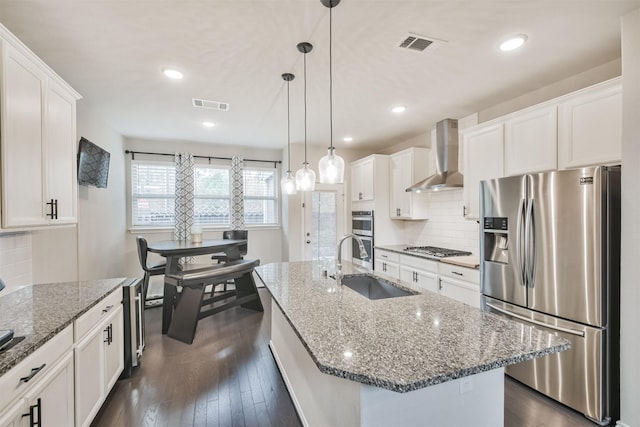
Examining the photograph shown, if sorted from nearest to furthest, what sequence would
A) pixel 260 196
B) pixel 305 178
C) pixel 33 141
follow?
pixel 33 141, pixel 305 178, pixel 260 196

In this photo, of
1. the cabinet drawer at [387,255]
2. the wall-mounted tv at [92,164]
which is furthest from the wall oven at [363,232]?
the wall-mounted tv at [92,164]

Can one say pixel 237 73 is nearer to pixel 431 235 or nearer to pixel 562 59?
pixel 562 59

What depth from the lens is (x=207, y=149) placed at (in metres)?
5.10

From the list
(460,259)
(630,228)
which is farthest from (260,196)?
(630,228)

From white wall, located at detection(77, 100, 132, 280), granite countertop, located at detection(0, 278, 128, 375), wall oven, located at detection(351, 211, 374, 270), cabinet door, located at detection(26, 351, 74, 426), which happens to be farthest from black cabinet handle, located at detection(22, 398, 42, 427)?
wall oven, located at detection(351, 211, 374, 270)

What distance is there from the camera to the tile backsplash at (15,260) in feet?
6.56

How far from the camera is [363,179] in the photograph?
495 cm

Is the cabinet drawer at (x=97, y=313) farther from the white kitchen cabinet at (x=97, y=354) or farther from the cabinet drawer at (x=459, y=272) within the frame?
the cabinet drawer at (x=459, y=272)

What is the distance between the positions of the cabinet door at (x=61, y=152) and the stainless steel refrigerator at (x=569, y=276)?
3.42 metres

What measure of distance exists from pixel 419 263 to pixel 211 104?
3108 mm

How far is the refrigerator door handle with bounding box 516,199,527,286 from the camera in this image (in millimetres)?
2294

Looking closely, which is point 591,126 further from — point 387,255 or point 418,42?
point 387,255

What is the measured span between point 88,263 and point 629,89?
16.4 ft

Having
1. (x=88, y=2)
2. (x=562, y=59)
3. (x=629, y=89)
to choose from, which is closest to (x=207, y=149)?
(x=88, y=2)
